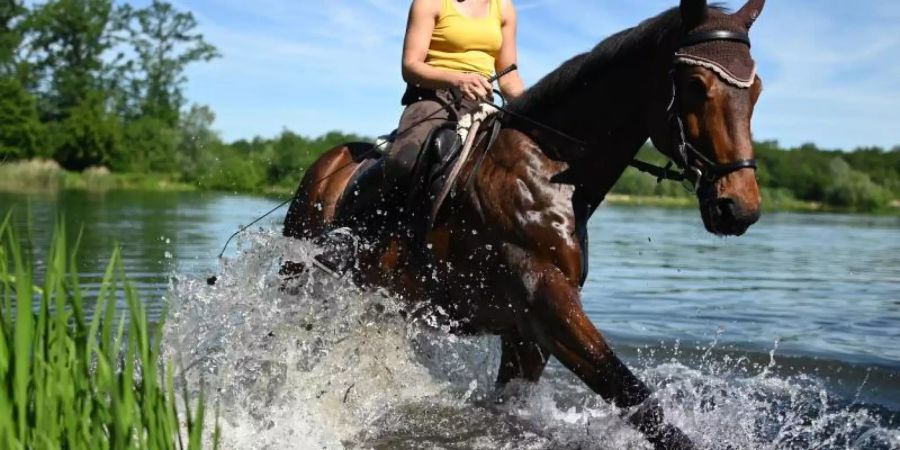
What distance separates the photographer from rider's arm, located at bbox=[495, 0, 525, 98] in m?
6.47

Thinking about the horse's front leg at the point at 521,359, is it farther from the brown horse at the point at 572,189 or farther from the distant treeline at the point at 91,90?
the distant treeline at the point at 91,90

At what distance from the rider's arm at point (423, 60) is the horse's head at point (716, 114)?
1.48 metres

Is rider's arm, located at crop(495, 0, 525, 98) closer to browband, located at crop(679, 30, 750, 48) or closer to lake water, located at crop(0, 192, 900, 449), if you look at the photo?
lake water, located at crop(0, 192, 900, 449)

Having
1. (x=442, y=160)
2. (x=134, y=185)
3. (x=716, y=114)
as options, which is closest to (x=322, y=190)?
(x=442, y=160)

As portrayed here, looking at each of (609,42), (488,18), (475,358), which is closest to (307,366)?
(475,358)

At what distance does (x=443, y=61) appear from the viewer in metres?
6.20

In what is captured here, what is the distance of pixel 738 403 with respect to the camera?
701 centimetres

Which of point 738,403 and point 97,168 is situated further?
point 97,168

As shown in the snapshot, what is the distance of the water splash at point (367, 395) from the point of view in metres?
6.08

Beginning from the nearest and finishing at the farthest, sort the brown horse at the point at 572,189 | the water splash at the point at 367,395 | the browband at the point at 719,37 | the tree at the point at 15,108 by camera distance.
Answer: the brown horse at the point at 572,189
the browband at the point at 719,37
the water splash at the point at 367,395
the tree at the point at 15,108

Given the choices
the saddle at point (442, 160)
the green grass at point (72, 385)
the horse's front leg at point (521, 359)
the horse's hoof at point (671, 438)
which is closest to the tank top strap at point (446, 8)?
the saddle at point (442, 160)

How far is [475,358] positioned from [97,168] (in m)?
78.4

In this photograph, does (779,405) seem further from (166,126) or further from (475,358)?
(166,126)

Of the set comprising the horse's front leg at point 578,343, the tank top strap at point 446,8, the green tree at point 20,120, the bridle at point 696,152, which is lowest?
the horse's front leg at point 578,343
